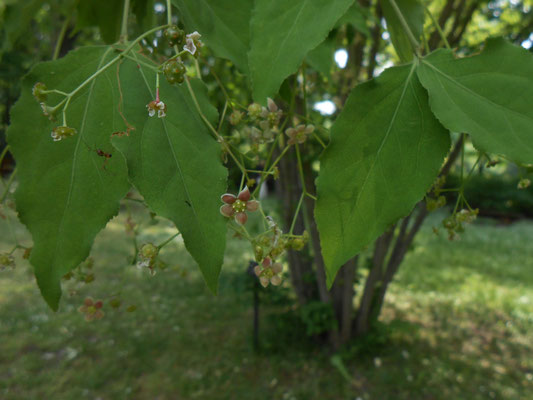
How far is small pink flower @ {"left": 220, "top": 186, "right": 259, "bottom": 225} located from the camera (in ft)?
1.54

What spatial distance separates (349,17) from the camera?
2.32 feet

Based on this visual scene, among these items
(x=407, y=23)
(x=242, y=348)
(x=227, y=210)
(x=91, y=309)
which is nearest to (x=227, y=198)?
(x=227, y=210)

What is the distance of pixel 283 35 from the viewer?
0.47 m

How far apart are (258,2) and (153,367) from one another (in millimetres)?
2880

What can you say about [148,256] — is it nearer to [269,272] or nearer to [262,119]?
[269,272]

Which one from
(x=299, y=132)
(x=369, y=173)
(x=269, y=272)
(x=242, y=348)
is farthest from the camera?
(x=242, y=348)

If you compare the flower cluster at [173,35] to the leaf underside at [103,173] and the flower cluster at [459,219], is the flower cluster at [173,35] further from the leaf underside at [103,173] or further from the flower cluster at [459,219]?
the flower cluster at [459,219]

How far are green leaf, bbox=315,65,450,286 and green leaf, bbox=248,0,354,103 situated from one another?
75mm

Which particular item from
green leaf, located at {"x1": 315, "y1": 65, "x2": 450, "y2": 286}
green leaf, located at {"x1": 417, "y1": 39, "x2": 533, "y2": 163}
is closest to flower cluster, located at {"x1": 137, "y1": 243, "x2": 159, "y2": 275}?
green leaf, located at {"x1": 315, "y1": 65, "x2": 450, "y2": 286}

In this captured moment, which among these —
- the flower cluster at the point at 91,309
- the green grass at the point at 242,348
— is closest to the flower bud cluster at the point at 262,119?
the flower cluster at the point at 91,309

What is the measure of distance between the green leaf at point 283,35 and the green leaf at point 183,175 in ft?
0.29

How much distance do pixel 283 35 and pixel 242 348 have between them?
117 inches

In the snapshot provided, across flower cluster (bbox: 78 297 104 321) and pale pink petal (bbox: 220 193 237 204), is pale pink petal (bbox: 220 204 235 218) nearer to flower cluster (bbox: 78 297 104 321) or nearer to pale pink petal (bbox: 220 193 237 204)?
pale pink petal (bbox: 220 193 237 204)

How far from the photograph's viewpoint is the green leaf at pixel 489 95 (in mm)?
413
